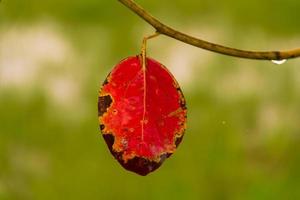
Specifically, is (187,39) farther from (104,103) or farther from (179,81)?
(179,81)

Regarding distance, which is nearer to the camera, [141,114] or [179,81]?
[141,114]

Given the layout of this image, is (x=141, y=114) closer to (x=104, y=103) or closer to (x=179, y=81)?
(x=104, y=103)

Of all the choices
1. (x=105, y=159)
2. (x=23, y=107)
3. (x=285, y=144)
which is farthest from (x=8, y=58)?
(x=285, y=144)

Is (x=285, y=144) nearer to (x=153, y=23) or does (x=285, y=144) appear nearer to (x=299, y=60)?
(x=299, y=60)

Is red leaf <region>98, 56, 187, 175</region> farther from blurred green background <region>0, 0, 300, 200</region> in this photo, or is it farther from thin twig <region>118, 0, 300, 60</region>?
blurred green background <region>0, 0, 300, 200</region>

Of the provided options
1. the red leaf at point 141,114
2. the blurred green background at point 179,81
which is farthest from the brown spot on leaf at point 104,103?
the blurred green background at point 179,81

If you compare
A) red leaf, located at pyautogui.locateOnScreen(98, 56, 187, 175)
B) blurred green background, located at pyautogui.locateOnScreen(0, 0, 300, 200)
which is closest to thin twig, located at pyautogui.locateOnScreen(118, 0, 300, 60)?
red leaf, located at pyautogui.locateOnScreen(98, 56, 187, 175)

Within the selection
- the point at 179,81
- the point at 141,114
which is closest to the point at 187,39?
the point at 141,114

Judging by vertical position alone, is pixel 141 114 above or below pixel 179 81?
below
